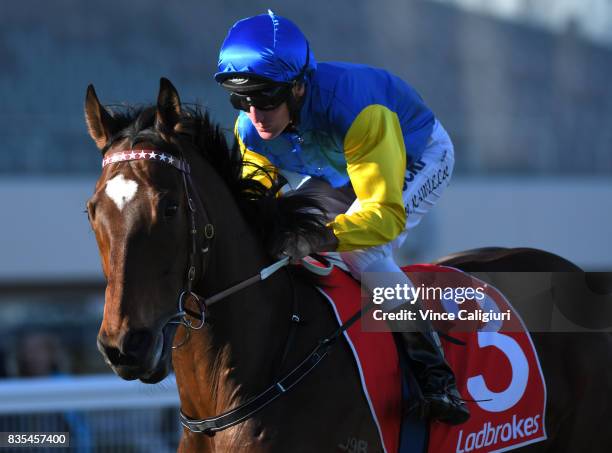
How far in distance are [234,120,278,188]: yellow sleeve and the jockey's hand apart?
0.80 ft

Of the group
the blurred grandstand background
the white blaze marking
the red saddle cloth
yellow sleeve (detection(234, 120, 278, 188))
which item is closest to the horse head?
the white blaze marking

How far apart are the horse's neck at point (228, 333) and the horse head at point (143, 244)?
4.9 inches

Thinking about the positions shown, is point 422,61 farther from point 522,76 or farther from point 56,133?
point 56,133

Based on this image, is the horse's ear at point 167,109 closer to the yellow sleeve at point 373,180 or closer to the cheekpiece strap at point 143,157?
the cheekpiece strap at point 143,157

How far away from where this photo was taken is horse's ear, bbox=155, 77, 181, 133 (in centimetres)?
236

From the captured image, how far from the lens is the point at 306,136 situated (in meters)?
2.81

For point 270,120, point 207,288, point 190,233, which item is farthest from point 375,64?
point 190,233

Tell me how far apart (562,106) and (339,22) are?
11.4ft

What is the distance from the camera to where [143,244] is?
7.07 ft

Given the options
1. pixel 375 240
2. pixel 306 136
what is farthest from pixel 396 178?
pixel 306 136

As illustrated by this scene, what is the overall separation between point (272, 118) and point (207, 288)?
1.82 ft

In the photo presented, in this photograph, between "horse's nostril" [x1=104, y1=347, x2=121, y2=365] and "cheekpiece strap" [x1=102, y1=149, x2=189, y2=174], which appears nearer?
"horse's nostril" [x1=104, y1=347, x2=121, y2=365]

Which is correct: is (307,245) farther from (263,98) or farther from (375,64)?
(375,64)

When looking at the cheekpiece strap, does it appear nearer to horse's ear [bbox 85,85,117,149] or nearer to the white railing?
horse's ear [bbox 85,85,117,149]
